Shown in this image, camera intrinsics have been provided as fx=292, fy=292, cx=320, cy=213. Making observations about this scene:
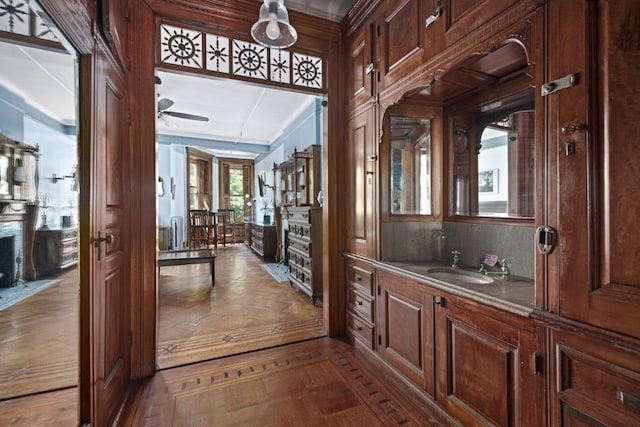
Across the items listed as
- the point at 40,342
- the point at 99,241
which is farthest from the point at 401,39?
the point at 40,342

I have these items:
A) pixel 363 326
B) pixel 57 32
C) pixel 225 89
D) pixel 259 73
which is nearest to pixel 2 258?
pixel 57 32

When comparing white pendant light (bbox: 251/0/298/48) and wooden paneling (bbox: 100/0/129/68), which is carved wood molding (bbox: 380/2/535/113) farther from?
wooden paneling (bbox: 100/0/129/68)

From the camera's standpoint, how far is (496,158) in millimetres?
2037

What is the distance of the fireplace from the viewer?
1587mm

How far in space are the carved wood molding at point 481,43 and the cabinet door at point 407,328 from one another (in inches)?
52.7

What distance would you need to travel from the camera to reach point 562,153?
1.13 meters

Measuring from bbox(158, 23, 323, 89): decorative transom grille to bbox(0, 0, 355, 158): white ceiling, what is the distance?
18cm

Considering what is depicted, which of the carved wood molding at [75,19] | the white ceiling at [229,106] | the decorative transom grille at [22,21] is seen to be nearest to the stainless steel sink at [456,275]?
the carved wood molding at [75,19]

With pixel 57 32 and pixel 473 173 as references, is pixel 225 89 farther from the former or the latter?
pixel 473 173

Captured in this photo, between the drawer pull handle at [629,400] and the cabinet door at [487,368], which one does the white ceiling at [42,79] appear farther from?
the drawer pull handle at [629,400]

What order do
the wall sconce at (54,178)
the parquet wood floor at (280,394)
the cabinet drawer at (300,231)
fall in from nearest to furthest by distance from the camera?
the wall sconce at (54,178) → the parquet wood floor at (280,394) → the cabinet drawer at (300,231)

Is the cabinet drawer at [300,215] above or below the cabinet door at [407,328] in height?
above

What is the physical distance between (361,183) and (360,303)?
107 cm

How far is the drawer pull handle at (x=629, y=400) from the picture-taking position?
3.04ft
